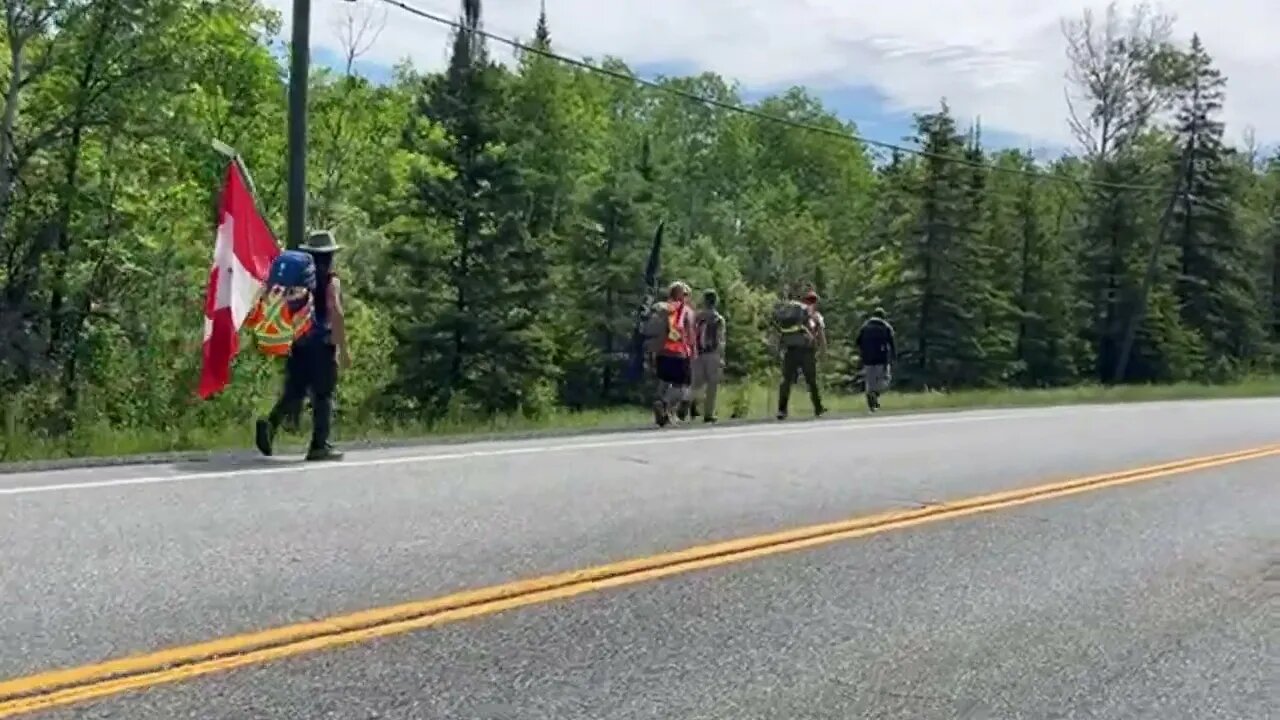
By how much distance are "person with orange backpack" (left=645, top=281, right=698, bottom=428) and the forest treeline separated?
4004mm

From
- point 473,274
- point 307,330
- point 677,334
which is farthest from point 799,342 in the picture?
point 473,274

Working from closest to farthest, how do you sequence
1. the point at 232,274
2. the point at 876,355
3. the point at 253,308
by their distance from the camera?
the point at 253,308, the point at 232,274, the point at 876,355

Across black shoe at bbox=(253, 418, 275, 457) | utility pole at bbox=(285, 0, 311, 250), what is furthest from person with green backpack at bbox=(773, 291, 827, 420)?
black shoe at bbox=(253, 418, 275, 457)

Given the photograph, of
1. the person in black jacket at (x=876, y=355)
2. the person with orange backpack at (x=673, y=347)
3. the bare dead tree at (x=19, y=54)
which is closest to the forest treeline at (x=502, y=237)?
the bare dead tree at (x=19, y=54)

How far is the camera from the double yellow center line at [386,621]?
14.5 feet

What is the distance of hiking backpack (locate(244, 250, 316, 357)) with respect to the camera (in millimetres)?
10219

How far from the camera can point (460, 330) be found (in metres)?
34.4

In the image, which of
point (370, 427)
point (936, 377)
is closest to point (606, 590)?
point (370, 427)

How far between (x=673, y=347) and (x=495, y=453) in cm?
555

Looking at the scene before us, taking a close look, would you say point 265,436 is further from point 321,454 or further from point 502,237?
point 502,237

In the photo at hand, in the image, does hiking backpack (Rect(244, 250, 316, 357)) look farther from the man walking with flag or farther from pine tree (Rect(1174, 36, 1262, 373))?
pine tree (Rect(1174, 36, 1262, 373))

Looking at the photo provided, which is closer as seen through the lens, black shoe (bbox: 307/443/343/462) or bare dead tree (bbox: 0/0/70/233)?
black shoe (bbox: 307/443/343/462)

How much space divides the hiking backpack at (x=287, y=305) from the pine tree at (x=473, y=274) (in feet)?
75.5

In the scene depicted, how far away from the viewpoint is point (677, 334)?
1697 cm
